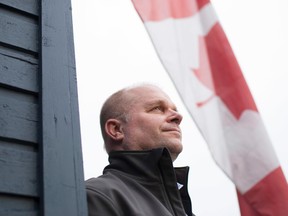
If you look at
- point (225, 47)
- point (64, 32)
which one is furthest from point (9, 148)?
point (225, 47)

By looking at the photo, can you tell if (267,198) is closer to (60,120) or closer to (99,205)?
(99,205)

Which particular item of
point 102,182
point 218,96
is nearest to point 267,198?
point 218,96

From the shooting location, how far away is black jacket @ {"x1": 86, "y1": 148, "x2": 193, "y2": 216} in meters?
1.65

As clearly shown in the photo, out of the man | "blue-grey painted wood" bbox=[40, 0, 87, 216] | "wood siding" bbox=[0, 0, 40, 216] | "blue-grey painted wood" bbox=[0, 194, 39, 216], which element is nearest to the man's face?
the man

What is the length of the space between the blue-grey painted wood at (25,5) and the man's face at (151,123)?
3.37 feet

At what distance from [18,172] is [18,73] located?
33 cm

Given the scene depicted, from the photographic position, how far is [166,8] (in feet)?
6.29

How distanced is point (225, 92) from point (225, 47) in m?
0.22

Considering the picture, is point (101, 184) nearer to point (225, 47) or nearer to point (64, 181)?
point (64, 181)

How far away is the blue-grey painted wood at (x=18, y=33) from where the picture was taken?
1340 millimetres

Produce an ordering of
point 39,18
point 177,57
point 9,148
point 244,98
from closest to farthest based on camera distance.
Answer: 1. point 9,148
2. point 39,18
3. point 244,98
4. point 177,57

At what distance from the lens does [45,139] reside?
124cm

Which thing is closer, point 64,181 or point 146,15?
point 64,181

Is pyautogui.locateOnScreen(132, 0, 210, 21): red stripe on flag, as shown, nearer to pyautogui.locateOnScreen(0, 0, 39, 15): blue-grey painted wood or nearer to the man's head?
pyautogui.locateOnScreen(0, 0, 39, 15): blue-grey painted wood
